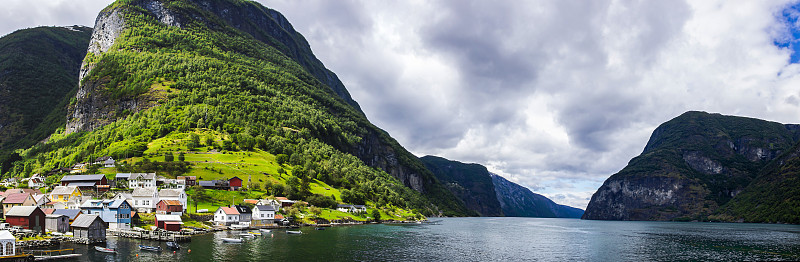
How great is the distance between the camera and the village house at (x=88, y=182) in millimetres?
151500

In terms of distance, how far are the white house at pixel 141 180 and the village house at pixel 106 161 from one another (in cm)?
2967

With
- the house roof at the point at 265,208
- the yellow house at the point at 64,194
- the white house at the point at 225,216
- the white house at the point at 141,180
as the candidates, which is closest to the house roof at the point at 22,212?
the yellow house at the point at 64,194

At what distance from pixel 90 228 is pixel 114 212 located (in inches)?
874

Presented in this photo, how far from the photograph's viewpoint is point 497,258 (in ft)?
294

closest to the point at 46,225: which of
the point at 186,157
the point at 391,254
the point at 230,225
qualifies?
the point at 230,225

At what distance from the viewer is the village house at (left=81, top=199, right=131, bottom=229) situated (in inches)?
4318

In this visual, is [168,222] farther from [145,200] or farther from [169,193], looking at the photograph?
[145,200]

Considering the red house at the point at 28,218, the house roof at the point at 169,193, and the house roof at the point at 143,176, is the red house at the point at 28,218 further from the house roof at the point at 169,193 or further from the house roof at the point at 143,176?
the house roof at the point at 143,176

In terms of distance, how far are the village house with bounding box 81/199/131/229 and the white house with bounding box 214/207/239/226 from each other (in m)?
25.7

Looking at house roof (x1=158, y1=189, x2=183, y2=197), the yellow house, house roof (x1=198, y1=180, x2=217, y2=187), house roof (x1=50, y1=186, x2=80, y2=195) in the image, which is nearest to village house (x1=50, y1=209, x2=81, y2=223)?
house roof (x1=158, y1=189, x2=183, y2=197)

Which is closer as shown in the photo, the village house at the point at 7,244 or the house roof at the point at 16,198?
the village house at the point at 7,244

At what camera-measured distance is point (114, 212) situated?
110 metres

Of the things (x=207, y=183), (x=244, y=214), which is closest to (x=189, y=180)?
(x=207, y=183)

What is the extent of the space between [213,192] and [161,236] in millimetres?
61861
